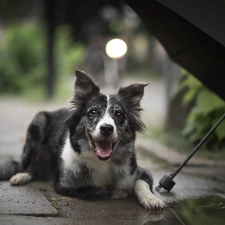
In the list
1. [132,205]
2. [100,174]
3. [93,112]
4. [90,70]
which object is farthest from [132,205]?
[90,70]

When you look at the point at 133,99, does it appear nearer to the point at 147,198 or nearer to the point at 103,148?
the point at 103,148

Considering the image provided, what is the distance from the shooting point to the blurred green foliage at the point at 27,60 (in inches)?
651

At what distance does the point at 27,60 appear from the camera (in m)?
17.3

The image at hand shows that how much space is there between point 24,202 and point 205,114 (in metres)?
3.58

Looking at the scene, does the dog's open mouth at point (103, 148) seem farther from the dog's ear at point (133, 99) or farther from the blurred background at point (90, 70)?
the blurred background at point (90, 70)

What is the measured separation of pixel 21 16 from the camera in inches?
979

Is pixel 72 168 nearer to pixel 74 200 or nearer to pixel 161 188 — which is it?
pixel 74 200

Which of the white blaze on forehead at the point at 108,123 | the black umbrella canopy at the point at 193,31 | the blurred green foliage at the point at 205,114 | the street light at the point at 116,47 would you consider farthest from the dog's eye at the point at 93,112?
the street light at the point at 116,47

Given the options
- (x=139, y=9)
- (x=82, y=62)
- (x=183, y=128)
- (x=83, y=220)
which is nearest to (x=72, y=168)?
(x=83, y=220)

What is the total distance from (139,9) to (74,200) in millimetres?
1945

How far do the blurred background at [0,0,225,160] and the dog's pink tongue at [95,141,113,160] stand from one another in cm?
95

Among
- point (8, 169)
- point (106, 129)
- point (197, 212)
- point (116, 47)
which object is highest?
point (116, 47)

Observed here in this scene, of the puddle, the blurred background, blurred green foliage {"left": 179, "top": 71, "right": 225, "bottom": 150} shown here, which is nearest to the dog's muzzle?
the puddle

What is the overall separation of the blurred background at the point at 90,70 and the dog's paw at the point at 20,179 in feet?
3.22
